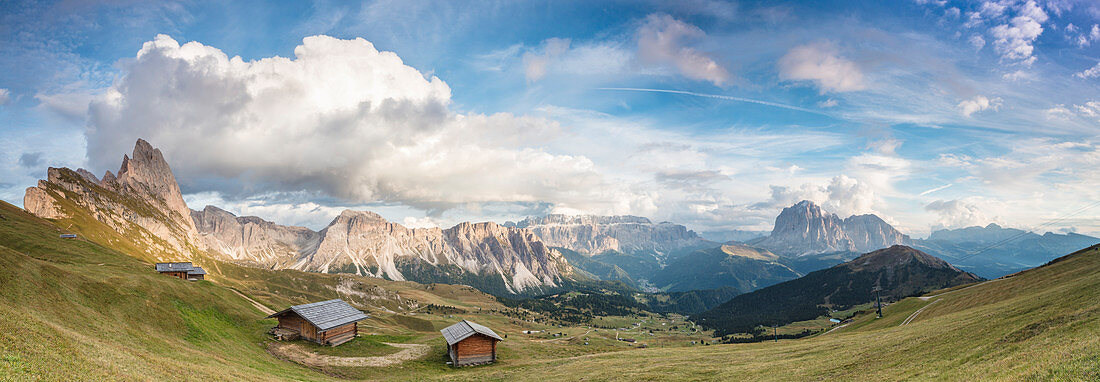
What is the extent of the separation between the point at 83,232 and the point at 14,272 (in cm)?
19369

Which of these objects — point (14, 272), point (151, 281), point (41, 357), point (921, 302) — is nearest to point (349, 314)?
point (151, 281)

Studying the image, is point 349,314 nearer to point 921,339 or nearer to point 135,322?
point 135,322

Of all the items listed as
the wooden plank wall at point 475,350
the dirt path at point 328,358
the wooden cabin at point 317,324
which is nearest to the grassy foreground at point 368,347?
the dirt path at point 328,358

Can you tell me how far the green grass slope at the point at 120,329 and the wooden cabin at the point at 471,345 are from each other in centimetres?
1858

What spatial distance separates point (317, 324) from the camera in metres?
61.8

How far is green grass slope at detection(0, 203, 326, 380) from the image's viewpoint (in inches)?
915

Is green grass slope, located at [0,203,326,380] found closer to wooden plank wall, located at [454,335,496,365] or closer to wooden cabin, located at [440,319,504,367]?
wooden cabin, located at [440,319,504,367]

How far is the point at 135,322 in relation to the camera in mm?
45250

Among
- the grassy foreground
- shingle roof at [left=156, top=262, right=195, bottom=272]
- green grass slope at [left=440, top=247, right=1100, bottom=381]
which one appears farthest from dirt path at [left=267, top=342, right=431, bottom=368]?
shingle roof at [left=156, top=262, right=195, bottom=272]

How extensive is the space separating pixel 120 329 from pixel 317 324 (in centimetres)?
2407

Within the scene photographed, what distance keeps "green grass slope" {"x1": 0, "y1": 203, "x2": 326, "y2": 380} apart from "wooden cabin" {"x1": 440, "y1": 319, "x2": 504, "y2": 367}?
732 inches

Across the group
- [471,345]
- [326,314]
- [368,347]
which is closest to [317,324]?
[326,314]

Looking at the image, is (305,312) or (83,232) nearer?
(305,312)

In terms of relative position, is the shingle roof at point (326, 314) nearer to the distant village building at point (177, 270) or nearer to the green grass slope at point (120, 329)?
the green grass slope at point (120, 329)
